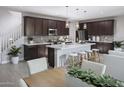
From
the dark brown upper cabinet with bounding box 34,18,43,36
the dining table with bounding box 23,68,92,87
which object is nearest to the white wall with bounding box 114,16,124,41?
the dark brown upper cabinet with bounding box 34,18,43,36

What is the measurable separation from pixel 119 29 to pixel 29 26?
18.8ft

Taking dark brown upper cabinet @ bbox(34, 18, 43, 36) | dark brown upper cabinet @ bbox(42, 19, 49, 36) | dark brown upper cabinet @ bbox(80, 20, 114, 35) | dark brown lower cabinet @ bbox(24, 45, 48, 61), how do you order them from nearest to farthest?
dark brown lower cabinet @ bbox(24, 45, 48, 61)
dark brown upper cabinet @ bbox(34, 18, 43, 36)
dark brown upper cabinet @ bbox(42, 19, 49, 36)
dark brown upper cabinet @ bbox(80, 20, 114, 35)

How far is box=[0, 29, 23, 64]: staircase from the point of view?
6.34 metres

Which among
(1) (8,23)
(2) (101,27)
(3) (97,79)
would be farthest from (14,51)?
(2) (101,27)

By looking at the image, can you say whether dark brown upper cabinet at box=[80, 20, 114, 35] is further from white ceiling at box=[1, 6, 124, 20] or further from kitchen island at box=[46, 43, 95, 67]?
kitchen island at box=[46, 43, 95, 67]

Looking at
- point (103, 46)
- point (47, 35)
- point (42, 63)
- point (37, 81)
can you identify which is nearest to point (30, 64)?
→ point (42, 63)

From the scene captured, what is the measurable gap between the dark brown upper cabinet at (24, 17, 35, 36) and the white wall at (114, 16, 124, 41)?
5.42 metres

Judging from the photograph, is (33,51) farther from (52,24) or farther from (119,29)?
(119,29)

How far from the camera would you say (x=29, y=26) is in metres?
7.13

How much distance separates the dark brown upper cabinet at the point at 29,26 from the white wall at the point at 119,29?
5422 mm

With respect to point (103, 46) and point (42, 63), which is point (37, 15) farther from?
point (42, 63)

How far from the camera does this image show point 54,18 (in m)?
8.73

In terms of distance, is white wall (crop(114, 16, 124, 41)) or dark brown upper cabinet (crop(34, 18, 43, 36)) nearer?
dark brown upper cabinet (crop(34, 18, 43, 36))

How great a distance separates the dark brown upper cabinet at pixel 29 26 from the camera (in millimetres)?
7039
